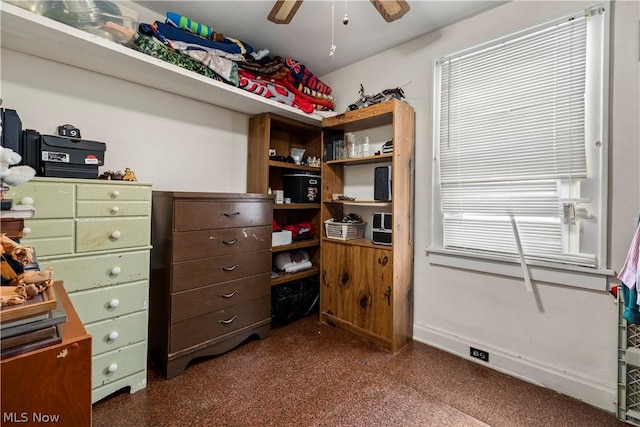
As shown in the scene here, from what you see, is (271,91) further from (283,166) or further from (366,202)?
(366,202)

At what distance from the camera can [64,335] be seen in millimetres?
666

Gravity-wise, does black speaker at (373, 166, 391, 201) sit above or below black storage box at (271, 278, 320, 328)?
above

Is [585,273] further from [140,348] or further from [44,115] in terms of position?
[44,115]

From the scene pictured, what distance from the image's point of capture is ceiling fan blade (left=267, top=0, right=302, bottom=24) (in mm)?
A: 1598

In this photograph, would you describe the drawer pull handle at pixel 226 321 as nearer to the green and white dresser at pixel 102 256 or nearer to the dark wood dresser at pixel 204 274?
the dark wood dresser at pixel 204 274

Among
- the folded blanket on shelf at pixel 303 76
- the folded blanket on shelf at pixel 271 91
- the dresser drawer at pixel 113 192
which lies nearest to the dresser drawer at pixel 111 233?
the dresser drawer at pixel 113 192

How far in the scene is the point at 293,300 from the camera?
8.49ft

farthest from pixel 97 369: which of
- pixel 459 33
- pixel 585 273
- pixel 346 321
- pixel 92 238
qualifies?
pixel 459 33

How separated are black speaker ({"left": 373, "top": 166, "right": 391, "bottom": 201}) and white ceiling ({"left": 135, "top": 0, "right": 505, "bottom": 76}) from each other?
42.4 inches

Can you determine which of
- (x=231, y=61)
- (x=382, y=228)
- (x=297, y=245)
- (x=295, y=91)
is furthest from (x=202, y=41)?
(x=382, y=228)

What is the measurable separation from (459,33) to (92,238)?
2.71 m

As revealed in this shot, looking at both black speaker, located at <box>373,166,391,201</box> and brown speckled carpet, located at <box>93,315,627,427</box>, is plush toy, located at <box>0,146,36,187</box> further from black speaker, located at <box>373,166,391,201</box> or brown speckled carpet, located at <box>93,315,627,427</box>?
black speaker, located at <box>373,166,391,201</box>

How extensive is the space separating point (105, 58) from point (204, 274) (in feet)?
4.52

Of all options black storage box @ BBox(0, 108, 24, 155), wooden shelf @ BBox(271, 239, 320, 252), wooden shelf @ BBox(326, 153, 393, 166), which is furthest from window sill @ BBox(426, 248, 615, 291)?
black storage box @ BBox(0, 108, 24, 155)
